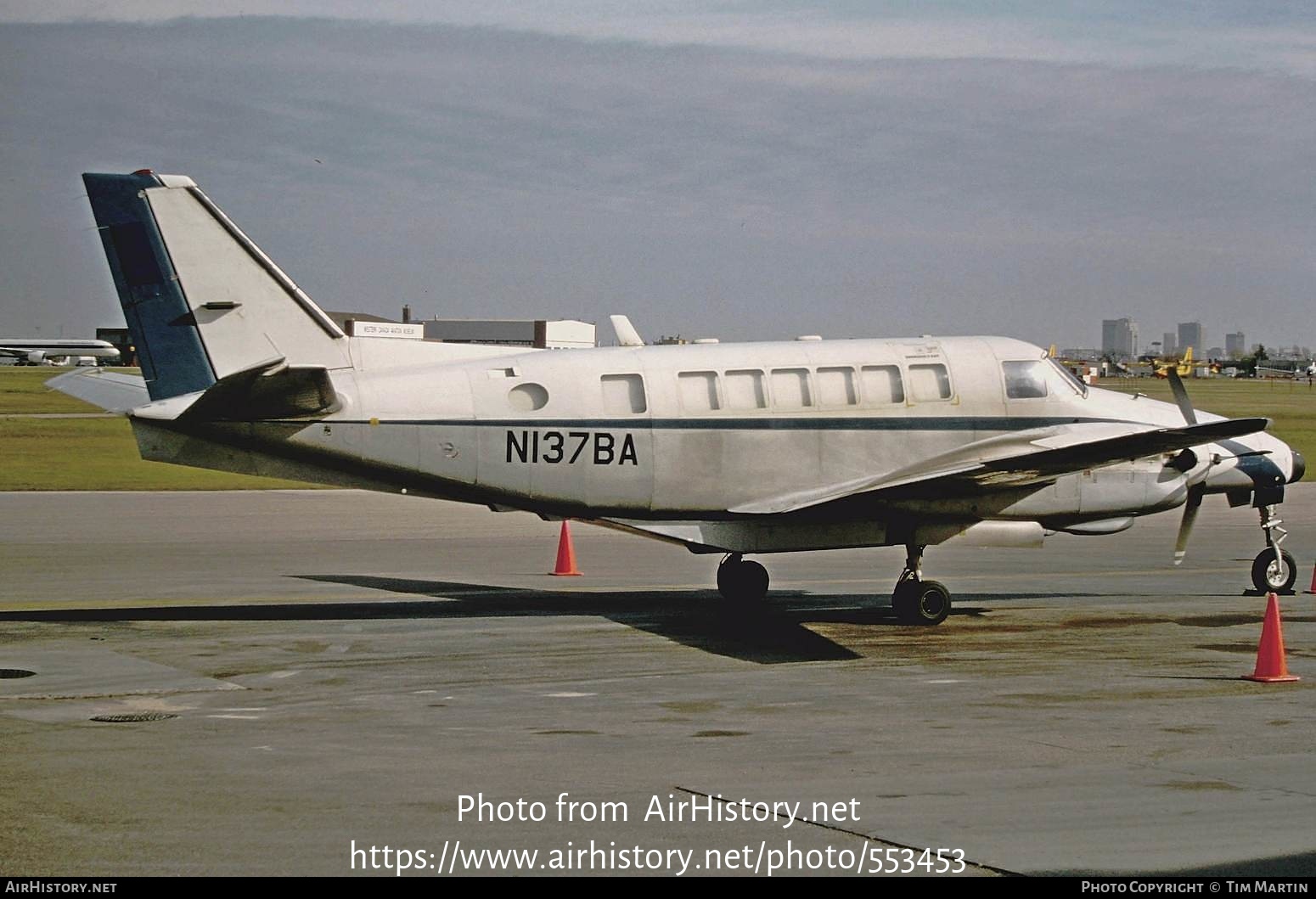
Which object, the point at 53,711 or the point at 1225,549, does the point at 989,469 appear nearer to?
the point at 53,711

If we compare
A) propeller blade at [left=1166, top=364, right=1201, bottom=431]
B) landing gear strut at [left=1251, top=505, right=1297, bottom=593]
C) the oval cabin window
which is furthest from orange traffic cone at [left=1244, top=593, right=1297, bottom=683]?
the oval cabin window

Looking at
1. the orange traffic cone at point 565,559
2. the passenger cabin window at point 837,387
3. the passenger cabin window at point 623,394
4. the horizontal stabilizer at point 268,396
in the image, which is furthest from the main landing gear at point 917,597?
the horizontal stabilizer at point 268,396

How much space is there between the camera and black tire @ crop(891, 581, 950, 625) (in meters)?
18.5

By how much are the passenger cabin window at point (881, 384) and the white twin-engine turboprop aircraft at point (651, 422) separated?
0.11 feet

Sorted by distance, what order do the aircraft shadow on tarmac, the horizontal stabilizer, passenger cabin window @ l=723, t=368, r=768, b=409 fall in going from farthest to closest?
passenger cabin window @ l=723, t=368, r=768, b=409 < the aircraft shadow on tarmac < the horizontal stabilizer

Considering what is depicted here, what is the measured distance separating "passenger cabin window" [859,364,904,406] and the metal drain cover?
32.6 feet

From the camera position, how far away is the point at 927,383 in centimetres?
1914

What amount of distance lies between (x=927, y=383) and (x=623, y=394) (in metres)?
3.99

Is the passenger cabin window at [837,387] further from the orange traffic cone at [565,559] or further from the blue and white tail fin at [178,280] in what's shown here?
the orange traffic cone at [565,559]

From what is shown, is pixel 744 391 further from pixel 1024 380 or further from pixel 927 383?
pixel 1024 380

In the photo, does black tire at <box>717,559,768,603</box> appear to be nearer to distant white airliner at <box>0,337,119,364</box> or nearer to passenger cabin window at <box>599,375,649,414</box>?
passenger cabin window at <box>599,375,649,414</box>

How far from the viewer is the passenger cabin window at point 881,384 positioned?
19.0 m

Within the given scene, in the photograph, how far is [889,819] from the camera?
9.23 m

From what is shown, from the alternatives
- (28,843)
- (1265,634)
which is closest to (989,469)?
(1265,634)
